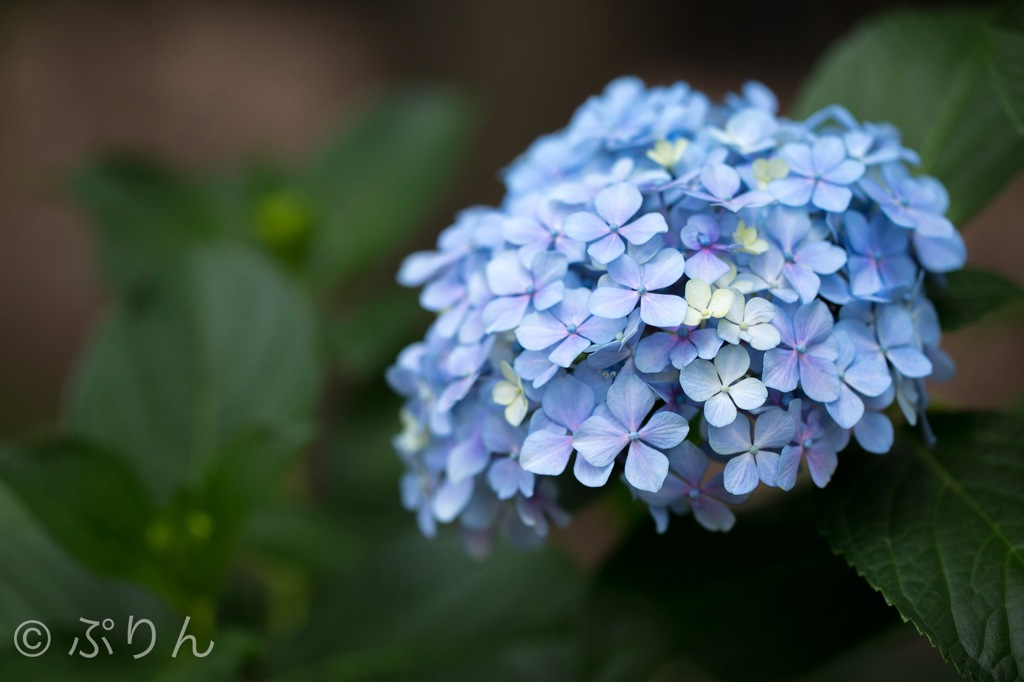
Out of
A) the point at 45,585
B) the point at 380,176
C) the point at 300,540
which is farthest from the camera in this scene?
the point at 380,176

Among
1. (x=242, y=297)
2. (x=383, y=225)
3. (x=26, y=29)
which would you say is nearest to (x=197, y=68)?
(x=26, y=29)

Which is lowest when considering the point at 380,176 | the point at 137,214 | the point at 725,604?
the point at 725,604

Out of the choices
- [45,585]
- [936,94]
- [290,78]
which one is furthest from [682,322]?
[290,78]

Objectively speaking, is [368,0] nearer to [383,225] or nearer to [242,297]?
[383,225]

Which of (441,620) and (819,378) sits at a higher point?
(819,378)

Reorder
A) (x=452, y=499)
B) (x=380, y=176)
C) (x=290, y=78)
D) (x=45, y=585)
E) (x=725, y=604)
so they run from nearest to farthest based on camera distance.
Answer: (x=452, y=499), (x=725, y=604), (x=45, y=585), (x=380, y=176), (x=290, y=78)

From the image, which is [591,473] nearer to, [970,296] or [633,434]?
[633,434]
